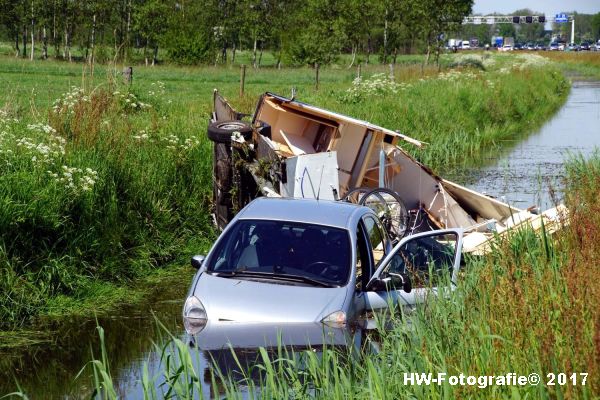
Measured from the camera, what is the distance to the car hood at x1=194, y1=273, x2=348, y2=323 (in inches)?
329

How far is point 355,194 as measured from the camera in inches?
595

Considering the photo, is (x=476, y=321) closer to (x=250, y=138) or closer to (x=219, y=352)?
(x=219, y=352)

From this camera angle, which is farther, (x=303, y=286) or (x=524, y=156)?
(x=524, y=156)

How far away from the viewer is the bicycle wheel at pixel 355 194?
14.8 metres

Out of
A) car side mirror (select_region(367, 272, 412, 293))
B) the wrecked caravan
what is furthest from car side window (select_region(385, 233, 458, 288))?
Result: the wrecked caravan

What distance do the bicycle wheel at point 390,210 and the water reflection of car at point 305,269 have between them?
4.40 m

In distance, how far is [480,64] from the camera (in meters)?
71.2

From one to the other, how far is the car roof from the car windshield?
74 millimetres

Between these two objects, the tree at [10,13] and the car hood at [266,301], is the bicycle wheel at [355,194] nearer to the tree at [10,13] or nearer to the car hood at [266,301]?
the car hood at [266,301]

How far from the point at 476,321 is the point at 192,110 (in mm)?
16630

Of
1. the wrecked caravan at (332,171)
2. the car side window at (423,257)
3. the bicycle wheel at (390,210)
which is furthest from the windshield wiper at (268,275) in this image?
the bicycle wheel at (390,210)

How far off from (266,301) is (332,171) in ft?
20.2

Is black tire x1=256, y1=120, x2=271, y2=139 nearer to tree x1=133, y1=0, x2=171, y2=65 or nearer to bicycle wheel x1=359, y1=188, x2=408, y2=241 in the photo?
bicycle wheel x1=359, y1=188, x2=408, y2=241

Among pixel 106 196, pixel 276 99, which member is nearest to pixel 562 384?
pixel 106 196
